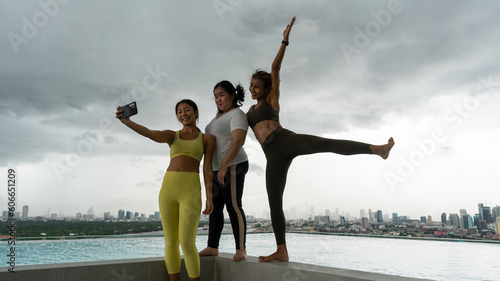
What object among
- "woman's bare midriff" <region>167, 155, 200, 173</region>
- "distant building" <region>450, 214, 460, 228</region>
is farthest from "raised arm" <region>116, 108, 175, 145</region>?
"distant building" <region>450, 214, 460, 228</region>

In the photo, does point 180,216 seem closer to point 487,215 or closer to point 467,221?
point 487,215

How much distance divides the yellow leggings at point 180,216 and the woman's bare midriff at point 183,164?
3 centimetres

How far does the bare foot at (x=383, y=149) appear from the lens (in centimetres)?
198

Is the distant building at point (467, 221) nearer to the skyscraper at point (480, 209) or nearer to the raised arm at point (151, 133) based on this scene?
the skyscraper at point (480, 209)

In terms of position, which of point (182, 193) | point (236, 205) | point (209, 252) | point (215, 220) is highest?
point (182, 193)

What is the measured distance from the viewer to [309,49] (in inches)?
213

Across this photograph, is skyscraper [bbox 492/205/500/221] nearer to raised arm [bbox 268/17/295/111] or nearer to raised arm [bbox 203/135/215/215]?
raised arm [bbox 268/17/295/111]

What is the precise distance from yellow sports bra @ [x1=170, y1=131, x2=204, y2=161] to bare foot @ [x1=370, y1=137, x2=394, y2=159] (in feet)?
4.13

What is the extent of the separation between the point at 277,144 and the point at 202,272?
1249 millimetres

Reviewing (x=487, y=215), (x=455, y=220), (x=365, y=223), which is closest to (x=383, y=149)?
(x=365, y=223)

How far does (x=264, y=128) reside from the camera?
95.1 inches

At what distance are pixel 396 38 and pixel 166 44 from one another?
174 inches

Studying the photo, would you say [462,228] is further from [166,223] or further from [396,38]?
[166,223]

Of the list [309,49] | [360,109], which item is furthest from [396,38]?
[360,109]
